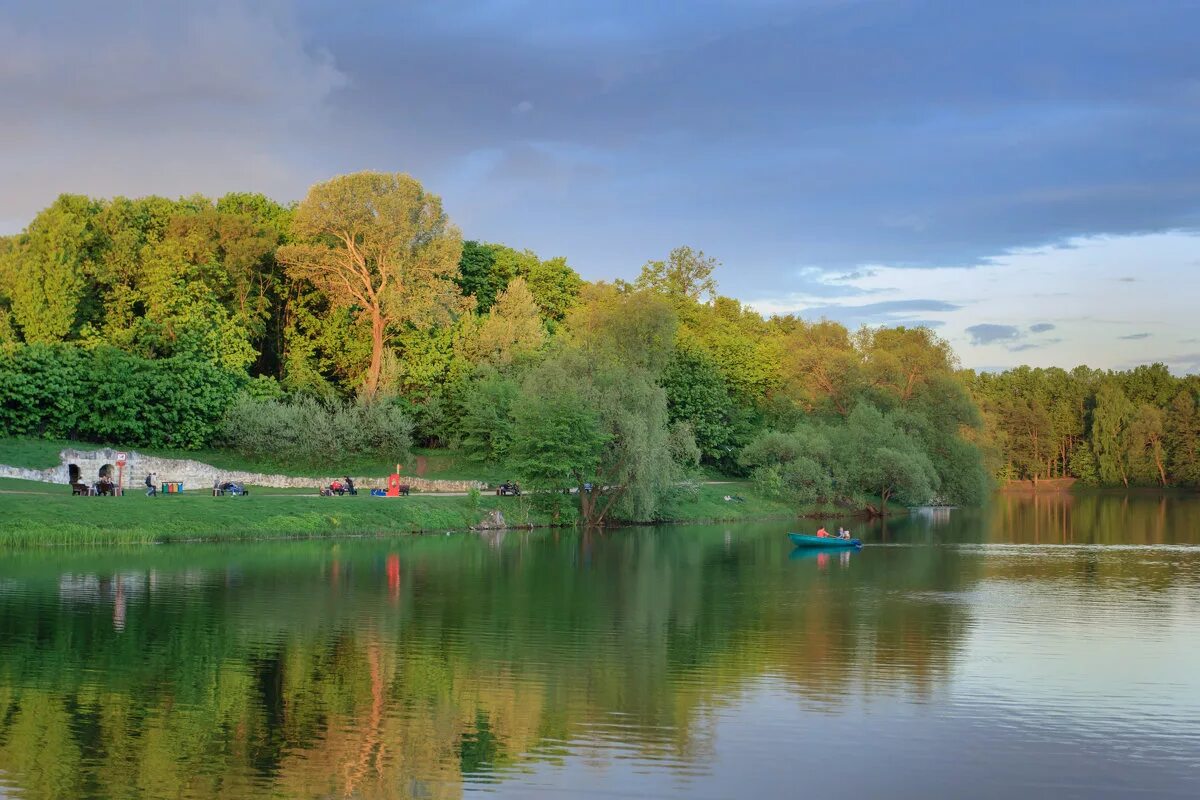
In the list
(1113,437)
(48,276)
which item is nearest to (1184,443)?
(1113,437)

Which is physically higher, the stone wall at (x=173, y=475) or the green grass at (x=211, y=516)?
the stone wall at (x=173, y=475)

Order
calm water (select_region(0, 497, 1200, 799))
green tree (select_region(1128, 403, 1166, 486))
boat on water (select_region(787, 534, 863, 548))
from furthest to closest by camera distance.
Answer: green tree (select_region(1128, 403, 1166, 486)), boat on water (select_region(787, 534, 863, 548)), calm water (select_region(0, 497, 1200, 799))

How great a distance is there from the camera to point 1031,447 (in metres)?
151

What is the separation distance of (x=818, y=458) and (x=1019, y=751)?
65.1 m

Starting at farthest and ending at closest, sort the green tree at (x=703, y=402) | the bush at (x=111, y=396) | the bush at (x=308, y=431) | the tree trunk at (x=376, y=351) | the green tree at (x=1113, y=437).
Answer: the green tree at (x=1113, y=437) → the green tree at (x=703, y=402) → the tree trunk at (x=376, y=351) → the bush at (x=308, y=431) → the bush at (x=111, y=396)

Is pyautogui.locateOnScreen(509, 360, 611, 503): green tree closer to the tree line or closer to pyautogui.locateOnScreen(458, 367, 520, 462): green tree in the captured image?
A: pyautogui.locateOnScreen(458, 367, 520, 462): green tree

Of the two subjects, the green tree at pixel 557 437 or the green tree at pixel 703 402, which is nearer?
the green tree at pixel 557 437

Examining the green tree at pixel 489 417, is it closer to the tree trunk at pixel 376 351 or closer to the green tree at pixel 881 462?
the tree trunk at pixel 376 351

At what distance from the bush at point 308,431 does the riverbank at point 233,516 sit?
477 cm

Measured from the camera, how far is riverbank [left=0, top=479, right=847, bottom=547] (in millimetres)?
47062

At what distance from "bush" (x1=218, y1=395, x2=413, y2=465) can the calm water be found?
26.6m

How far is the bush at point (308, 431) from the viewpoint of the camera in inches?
2808

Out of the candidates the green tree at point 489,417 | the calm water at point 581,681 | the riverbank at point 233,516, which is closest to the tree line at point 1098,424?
the green tree at point 489,417

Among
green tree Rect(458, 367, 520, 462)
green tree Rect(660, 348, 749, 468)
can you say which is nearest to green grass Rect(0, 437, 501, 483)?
green tree Rect(458, 367, 520, 462)
